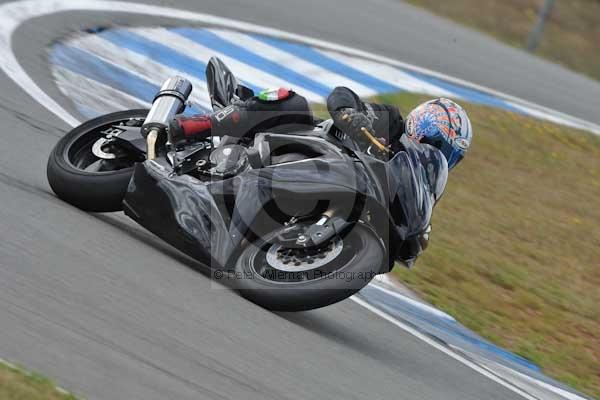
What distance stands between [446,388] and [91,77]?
5133 millimetres

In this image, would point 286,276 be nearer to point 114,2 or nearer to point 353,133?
point 353,133

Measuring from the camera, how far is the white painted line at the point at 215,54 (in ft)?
37.2

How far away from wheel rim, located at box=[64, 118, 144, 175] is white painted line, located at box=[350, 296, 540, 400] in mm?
1531

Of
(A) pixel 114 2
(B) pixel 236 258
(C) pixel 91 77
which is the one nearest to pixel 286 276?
(B) pixel 236 258

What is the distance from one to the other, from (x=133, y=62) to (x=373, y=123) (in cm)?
521

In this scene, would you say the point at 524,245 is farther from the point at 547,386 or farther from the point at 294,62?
the point at 294,62

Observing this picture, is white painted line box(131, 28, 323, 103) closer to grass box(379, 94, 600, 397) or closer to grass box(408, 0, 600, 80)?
grass box(379, 94, 600, 397)

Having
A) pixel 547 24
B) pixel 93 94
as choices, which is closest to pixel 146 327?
pixel 93 94

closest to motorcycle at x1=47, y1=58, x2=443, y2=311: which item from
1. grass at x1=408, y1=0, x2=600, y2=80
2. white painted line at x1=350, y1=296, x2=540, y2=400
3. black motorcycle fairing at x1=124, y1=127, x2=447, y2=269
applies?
black motorcycle fairing at x1=124, y1=127, x2=447, y2=269

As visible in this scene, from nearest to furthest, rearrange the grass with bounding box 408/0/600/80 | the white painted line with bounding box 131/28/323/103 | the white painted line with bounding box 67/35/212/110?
the white painted line with bounding box 67/35/212/110 → the white painted line with bounding box 131/28/323/103 → the grass with bounding box 408/0/600/80

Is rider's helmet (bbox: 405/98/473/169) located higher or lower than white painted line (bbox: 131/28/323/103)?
higher

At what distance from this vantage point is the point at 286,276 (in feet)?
17.9

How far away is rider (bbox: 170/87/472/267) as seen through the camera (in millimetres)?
5637

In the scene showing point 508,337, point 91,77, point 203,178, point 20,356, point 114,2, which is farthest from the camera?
point 114,2
